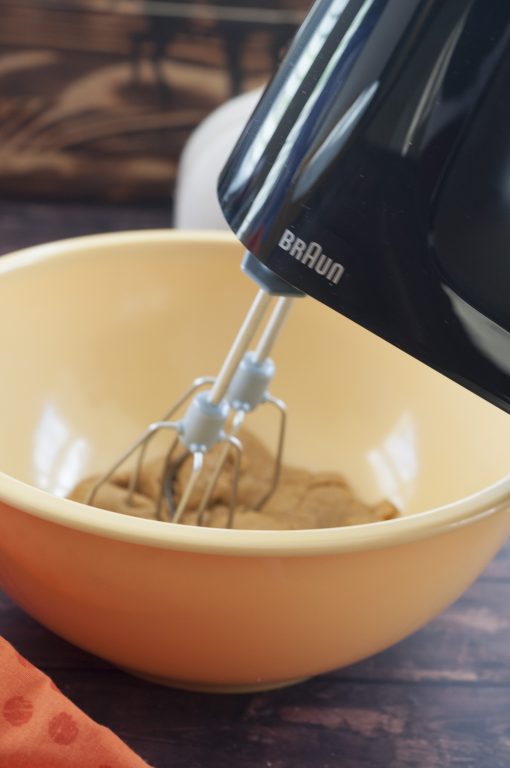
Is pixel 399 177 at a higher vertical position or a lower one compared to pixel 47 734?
higher

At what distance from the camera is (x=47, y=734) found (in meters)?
0.46

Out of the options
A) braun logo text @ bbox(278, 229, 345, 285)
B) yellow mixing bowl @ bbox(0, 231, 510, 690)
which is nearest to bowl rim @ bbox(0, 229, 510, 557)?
yellow mixing bowl @ bbox(0, 231, 510, 690)

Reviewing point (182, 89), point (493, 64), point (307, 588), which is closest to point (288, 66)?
point (493, 64)

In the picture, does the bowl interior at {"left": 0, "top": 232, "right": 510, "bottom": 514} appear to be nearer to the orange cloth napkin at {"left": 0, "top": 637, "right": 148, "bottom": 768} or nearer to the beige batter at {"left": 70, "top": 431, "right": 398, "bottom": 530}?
the beige batter at {"left": 70, "top": 431, "right": 398, "bottom": 530}

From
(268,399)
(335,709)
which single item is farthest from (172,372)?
(335,709)

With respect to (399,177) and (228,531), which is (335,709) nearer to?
(228,531)

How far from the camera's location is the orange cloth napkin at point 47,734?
1.47ft

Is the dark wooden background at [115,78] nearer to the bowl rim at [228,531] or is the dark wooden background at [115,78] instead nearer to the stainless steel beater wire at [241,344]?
the stainless steel beater wire at [241,344]

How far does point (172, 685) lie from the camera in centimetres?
59

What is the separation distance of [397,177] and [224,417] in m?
0.22

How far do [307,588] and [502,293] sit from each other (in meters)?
0.17

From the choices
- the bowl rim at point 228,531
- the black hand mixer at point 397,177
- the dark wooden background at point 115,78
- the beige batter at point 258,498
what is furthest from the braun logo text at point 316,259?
the dark wooden background at point 115,78

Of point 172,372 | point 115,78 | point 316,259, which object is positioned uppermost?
point 316,259

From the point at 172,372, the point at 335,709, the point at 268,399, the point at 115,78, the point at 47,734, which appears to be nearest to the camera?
the point at 47,734
